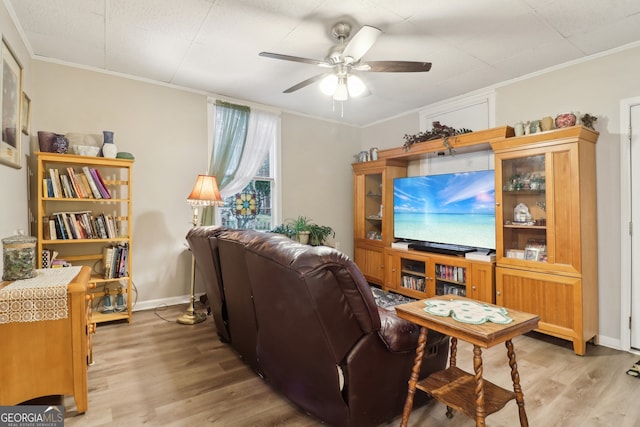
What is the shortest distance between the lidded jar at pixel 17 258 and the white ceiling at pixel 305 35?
1691mm

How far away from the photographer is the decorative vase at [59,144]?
9.40 ft

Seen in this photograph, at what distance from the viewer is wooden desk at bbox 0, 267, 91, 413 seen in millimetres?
1682

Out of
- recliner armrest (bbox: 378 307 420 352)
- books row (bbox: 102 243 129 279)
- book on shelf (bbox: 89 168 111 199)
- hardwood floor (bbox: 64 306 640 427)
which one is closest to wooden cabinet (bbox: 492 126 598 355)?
hardwood floor (bbox: 64 306 640 427)

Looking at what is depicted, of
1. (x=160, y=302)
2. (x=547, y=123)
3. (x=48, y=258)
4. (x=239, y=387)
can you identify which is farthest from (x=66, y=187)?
(x=547, y=123)

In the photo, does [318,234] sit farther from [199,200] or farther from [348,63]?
[348,63]

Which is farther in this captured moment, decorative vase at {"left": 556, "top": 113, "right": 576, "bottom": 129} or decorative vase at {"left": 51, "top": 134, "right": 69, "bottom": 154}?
decorative vase at {"left": 51, "top": 134, "right": 69, "bottom": 154}

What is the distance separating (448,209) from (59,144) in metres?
4.04

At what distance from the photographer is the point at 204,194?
331 centimetres

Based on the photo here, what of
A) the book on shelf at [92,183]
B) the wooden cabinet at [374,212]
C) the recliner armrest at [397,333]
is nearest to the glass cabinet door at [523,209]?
the wooden cabinet at [374,212]

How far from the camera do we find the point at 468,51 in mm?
2893

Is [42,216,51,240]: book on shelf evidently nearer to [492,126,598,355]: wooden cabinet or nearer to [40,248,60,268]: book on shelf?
[40,248,60,268]: book on shelf

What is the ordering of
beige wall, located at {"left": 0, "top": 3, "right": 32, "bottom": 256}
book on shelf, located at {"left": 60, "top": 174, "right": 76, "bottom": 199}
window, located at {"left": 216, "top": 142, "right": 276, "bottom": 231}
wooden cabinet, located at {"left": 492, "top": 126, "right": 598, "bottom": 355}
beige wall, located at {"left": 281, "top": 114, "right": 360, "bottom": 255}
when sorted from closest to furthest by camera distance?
beige wall, located at {"left": 0, "top": 3, "right": 32, "bottom": 256} < wooden cabinet, located at {"left": 492, "top": 126, "right": 598, "bottom": 355} < book on shelf, located at {"left": 60, "top": 174, "right": 76, "bottom": 199} < window, located at {"left": 216, "top": 142, "right": 276, "bottom": 231} < beige wall, located at {"left": 281, "top": 114, "right": 360, "bottom": 255}

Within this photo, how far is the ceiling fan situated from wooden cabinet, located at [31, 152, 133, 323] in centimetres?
212

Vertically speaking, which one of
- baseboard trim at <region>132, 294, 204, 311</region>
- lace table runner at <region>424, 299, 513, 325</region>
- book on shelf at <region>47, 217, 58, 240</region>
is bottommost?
baseboard trim at <region>132, 294, 204, 311</region>
